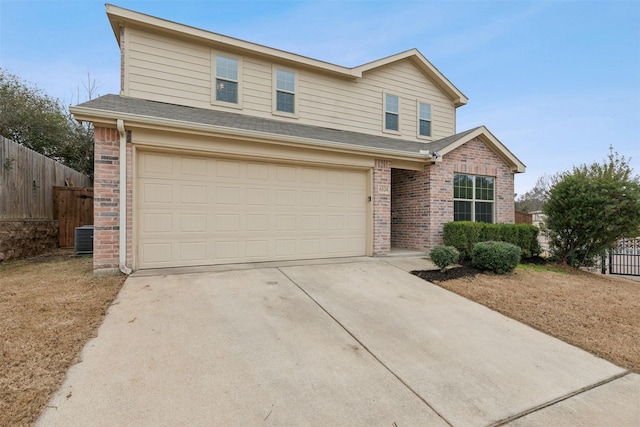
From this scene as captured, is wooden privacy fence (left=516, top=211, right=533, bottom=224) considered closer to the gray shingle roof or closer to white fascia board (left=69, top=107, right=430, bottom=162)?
the gray shingle roof

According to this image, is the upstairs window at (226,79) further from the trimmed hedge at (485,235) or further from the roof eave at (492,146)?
the trimmed hedge at (485,235)

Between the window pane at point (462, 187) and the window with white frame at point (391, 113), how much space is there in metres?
2.87

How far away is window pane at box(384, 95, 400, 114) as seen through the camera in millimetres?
10375

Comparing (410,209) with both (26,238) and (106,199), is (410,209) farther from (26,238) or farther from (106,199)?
(26,238)

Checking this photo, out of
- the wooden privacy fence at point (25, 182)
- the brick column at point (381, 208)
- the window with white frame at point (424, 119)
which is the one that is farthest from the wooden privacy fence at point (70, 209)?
the window with white frame at point (424, 119)

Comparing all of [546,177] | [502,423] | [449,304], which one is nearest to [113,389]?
[502,423]

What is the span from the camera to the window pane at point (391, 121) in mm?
10359

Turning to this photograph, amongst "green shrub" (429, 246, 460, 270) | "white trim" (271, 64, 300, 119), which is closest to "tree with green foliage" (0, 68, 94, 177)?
"white trim" (271, 64, 300, 119)

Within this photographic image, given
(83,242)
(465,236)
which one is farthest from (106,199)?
(465,236)

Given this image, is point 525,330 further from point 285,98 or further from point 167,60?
point 167,60

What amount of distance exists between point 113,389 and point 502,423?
2941mm

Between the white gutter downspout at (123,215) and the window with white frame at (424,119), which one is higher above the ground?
the window with white frame at (424,119)

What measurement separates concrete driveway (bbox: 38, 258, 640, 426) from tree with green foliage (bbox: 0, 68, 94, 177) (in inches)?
605

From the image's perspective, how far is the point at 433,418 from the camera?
2.12 metres
